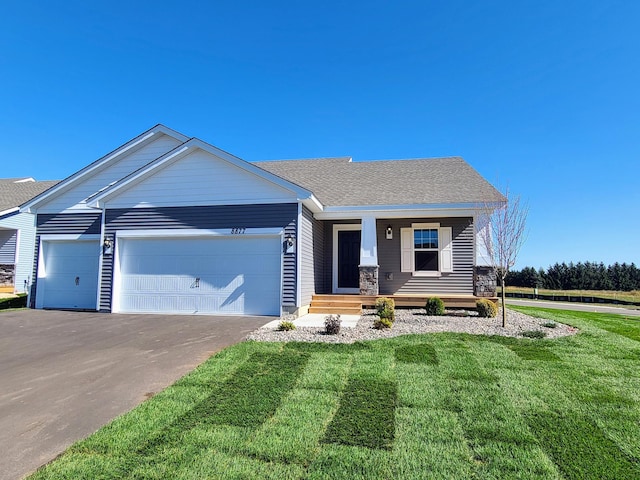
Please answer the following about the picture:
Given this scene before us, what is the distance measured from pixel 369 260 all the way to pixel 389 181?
3736 millimetres

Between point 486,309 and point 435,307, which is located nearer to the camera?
point 486,309

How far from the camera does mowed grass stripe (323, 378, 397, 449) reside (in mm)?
2961

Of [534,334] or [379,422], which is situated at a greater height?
[534,334]

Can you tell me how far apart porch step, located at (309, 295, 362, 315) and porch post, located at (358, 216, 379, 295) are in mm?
489

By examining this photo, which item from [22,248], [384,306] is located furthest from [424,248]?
[22,248]

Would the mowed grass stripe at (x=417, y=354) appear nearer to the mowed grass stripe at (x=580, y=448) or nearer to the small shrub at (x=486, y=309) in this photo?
the mowed grass stripe at (x=580, y=448)

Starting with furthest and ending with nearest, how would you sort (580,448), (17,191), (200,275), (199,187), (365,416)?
1. (17,191)
2. (199,187)
3. (200,275)
4. (365,416)
5. (580,448)

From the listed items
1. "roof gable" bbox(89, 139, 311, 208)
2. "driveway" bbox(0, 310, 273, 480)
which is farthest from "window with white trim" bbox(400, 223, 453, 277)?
"driveway" bbox(0, 310, 273, 480)

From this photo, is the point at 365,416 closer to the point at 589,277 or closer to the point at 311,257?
the point at 311,257

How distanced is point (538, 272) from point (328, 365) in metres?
35.7

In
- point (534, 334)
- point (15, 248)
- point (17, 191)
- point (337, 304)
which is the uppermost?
point (17, 191)

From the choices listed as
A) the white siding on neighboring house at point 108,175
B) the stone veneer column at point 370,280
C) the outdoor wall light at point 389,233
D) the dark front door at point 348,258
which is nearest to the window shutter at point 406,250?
the outdoor wall light at point 389,233

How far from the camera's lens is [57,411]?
3557 millimetres

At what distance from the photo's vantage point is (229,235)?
10.1m
